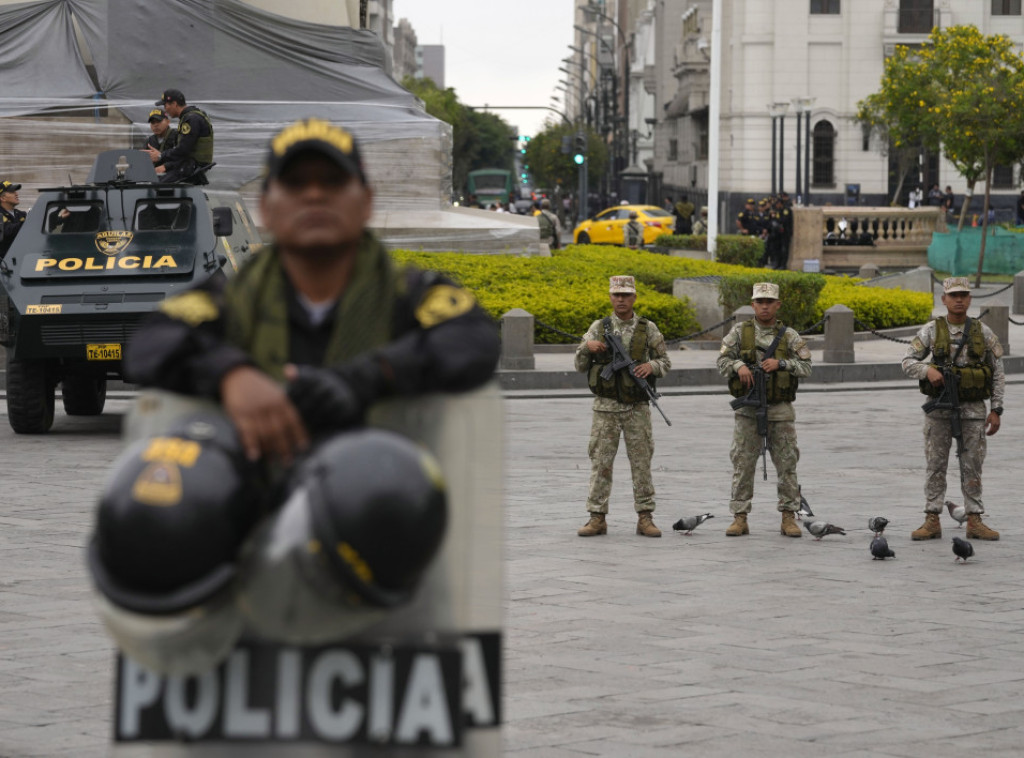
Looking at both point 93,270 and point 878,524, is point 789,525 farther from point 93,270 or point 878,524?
point 93,270

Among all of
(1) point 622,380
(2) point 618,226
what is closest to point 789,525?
(1) point 622,380

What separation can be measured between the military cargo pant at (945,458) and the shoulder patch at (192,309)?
8.33 meters

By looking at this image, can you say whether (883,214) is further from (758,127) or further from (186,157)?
(186,157)

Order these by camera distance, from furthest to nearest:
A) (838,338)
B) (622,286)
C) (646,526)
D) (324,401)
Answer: (838,338) < (622,286) < (646,526) < (324,401)

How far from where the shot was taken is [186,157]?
1719 cm

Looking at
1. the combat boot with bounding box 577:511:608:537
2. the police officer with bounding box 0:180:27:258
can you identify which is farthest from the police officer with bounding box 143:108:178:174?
the combat boot with bounding box 577:511:608:537

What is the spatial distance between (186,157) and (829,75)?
50.2 m

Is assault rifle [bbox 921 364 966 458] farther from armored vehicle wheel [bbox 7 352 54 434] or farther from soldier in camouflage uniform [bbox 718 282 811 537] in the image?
armored vehicle wheel [bbox 7 352 54 434]

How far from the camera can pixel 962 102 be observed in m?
39.4

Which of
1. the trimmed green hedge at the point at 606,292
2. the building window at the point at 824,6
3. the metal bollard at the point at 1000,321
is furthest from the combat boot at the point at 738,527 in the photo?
the building window at the point at 824,6

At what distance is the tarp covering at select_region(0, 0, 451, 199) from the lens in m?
27.4

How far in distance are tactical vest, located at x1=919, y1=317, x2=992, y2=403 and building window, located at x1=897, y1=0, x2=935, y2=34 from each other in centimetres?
5585

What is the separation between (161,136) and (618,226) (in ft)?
114

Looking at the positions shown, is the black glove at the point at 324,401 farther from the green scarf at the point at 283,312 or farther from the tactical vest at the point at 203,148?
the tactical vest at the point at 203,148
